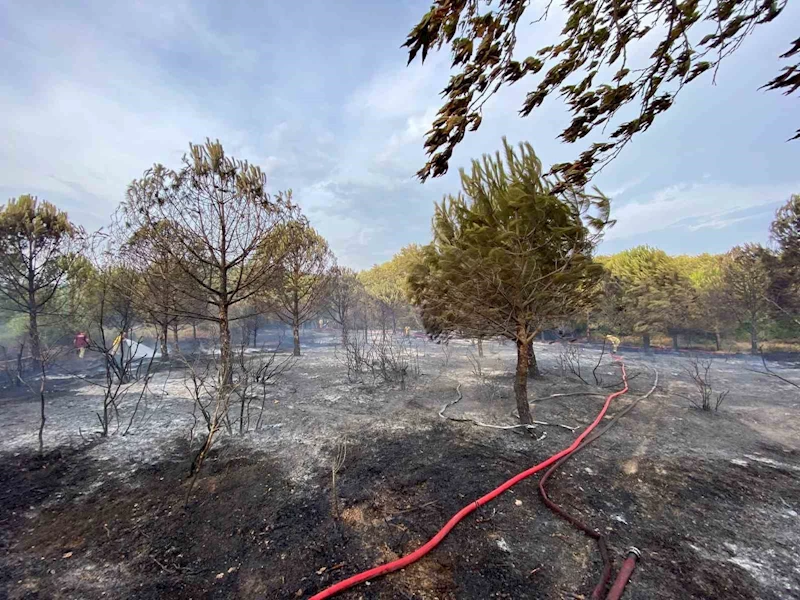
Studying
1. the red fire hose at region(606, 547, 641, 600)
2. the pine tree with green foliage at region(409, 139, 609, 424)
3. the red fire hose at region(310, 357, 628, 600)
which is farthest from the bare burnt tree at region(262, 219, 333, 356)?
the red fire hose at region(606, 547, 641, 600)

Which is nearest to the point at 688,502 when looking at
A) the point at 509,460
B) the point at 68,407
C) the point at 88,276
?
the point at 509,460

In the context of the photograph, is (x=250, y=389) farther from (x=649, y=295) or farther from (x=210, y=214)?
(x=649, y=295)

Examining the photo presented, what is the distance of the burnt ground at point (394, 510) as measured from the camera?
7.68ft

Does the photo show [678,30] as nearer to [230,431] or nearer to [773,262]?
[230,431]

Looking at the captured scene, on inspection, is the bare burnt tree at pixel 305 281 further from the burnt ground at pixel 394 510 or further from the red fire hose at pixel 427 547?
the red fire hose at pixel 427 547

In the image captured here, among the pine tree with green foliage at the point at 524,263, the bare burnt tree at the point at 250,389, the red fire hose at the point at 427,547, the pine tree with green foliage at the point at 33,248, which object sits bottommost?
A: the red fire hose at the point at 427,547

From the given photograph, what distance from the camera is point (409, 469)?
412 cm

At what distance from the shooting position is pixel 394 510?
3.24 meters

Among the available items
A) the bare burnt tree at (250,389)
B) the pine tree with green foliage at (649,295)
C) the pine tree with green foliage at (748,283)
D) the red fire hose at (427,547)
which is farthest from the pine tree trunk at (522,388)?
the pine tree with green foliage at (748,283)

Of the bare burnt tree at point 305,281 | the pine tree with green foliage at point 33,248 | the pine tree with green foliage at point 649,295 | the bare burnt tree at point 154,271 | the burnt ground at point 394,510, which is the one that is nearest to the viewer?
the burnt ground at point 394,510

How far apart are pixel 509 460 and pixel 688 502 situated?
1890mm

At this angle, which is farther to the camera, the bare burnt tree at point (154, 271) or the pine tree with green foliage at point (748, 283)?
the pine tree with green foliage at point (748, 283)

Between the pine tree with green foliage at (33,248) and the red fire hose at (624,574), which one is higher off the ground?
the pine tree with green foliage at (33,248)

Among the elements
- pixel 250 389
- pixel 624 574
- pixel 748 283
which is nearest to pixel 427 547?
pixel 624 574
